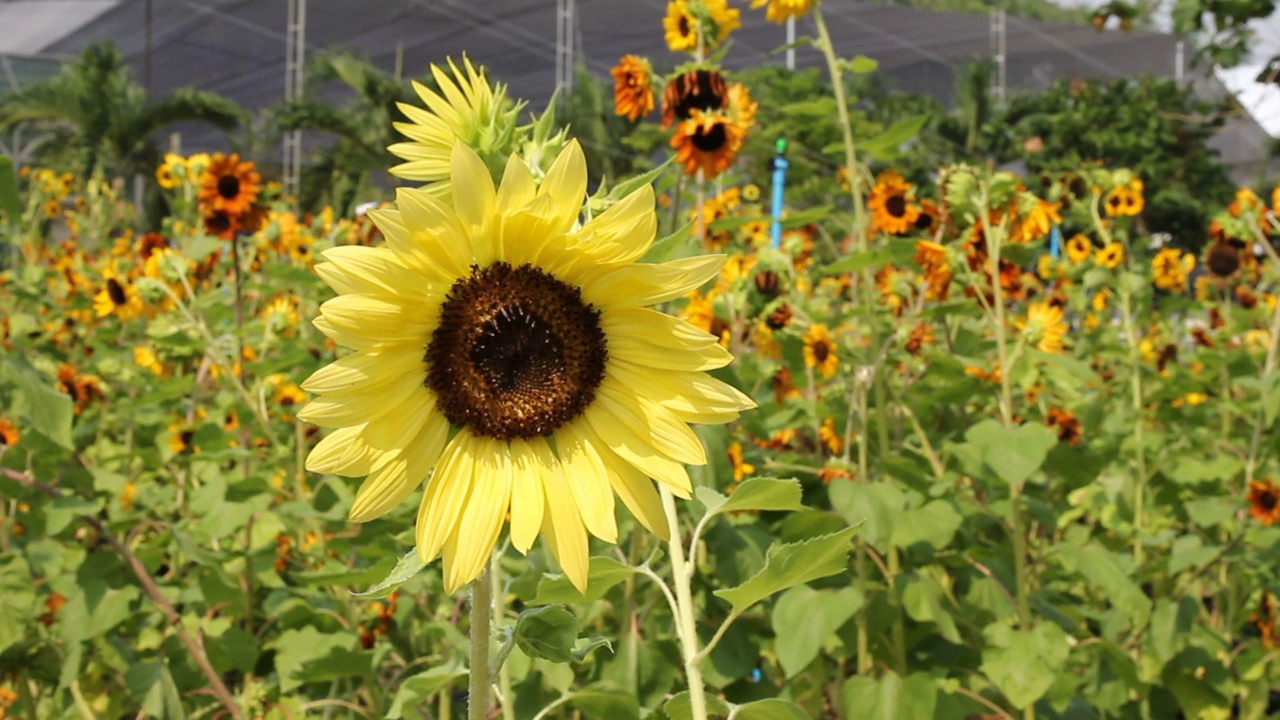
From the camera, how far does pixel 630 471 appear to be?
0.74m

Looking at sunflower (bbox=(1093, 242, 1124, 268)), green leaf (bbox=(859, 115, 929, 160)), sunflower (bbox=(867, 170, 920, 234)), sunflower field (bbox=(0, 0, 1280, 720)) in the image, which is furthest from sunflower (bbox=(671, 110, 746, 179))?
sunflower (bbox=(1093, 242, 1124, 268))

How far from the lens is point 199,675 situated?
1.64m

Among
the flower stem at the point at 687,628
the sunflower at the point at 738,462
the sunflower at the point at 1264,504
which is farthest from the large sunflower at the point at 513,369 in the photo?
the sunflower at the point at 1264,504

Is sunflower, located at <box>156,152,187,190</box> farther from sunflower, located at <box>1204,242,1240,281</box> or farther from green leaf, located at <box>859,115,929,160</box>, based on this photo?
sunflower, located at <box>1204,242,1240,281</box>

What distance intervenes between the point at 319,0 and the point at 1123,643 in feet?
38.2

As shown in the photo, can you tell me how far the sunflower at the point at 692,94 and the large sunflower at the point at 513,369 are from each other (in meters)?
1.08

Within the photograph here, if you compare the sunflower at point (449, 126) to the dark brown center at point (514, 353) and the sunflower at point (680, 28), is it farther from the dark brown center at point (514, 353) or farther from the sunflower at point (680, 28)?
the sunflower at point (680, 28)

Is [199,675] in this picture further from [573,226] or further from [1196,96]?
[1196,96]

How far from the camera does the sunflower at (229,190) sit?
2465mm

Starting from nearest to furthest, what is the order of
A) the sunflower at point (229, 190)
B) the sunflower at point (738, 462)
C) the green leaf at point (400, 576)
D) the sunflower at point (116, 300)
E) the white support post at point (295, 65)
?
the green leaf at point (400, 576) → the sunflower at point (738, 462) → the sunflower at point (229, 190) → the sunflower at point (116, 300) → the white support post at point (295, 65)

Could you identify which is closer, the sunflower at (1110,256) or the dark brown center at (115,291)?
the dark brown center at (115,291)

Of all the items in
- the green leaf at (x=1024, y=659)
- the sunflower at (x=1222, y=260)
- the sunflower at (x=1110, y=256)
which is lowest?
the green leaf at (x=1024, y=659)

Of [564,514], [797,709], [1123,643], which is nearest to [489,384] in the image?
[564,514]

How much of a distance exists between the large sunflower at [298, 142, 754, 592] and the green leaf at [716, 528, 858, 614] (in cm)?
12
